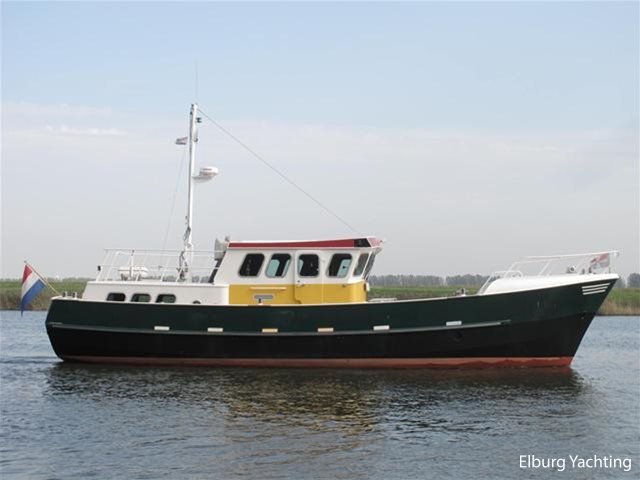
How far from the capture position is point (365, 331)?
19.3 m

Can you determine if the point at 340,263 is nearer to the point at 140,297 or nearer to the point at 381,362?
the point at 381,362

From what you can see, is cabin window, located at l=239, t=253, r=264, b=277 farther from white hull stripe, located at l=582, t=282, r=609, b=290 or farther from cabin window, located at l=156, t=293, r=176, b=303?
white hull stripe, located at l=582, t=282, r=609, b=290

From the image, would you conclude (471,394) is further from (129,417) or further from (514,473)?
(129,417)

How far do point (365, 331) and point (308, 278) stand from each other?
2096 mm

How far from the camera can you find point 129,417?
1406 cm

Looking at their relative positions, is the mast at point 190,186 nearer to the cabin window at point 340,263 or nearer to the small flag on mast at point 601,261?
the cabin window at point 340,263

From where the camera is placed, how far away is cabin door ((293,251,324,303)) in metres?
19.9

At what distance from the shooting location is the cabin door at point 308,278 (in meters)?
19.9

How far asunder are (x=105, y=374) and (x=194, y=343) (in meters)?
2.38

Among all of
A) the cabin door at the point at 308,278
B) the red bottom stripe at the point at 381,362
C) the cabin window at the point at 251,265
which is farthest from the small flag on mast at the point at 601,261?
the cabin window at the point at 251,265

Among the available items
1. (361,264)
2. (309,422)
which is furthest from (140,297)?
(309,422)

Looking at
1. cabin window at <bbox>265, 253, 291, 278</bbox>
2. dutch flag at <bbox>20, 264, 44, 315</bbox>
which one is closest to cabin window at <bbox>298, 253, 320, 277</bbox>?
cabin window at <bbox>265, 253, 291, 278</bbox>

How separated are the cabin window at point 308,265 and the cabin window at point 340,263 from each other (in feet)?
1.26

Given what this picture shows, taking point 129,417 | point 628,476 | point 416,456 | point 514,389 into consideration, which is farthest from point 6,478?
point 514,389
